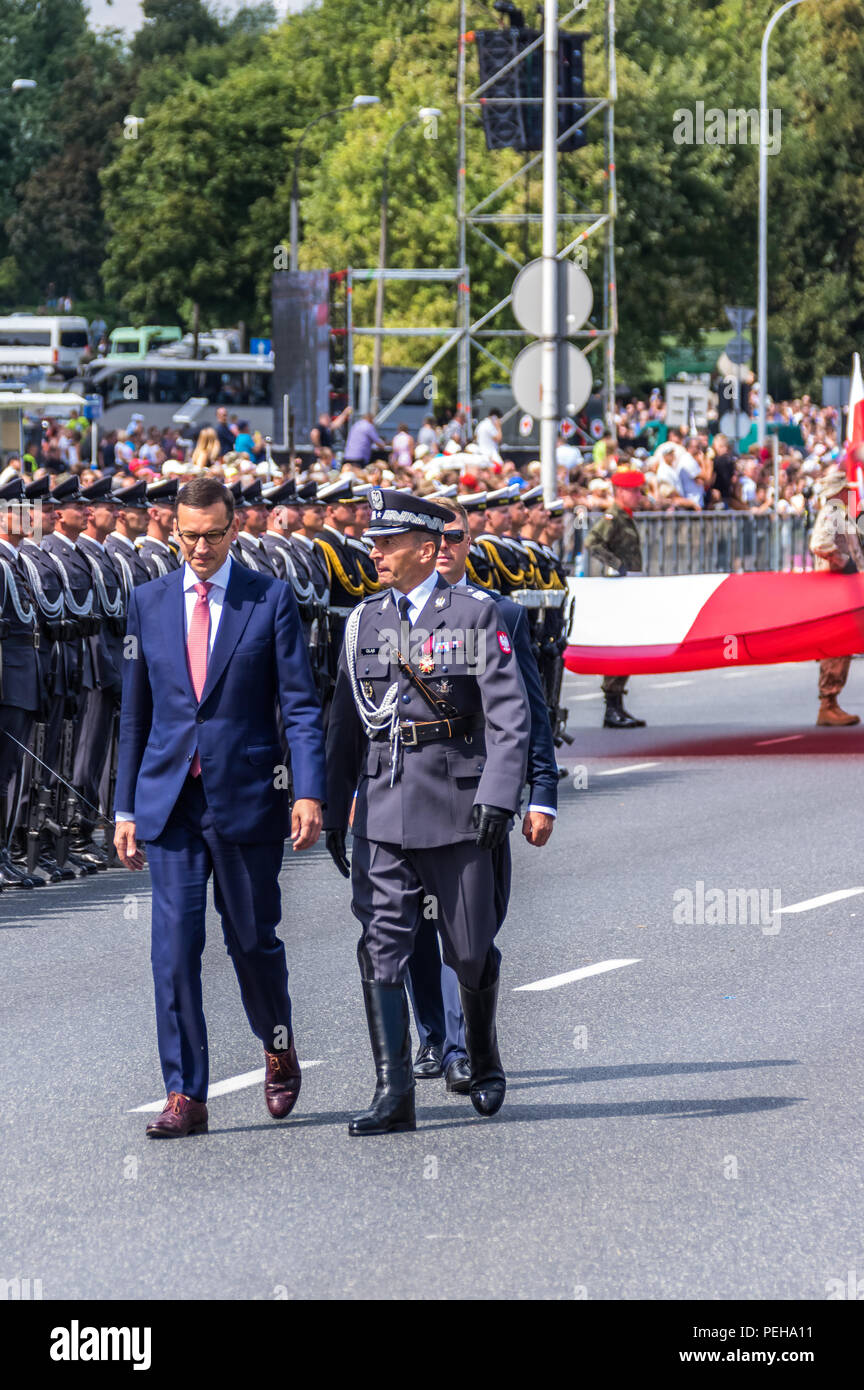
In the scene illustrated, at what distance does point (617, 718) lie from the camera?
1895cm

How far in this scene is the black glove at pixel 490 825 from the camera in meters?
6.87

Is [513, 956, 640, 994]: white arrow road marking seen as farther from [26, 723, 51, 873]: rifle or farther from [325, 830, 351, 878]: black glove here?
[26, 723, 51, 873]: rifle

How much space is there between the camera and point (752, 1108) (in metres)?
7.33

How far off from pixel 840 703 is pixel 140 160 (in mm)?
58639

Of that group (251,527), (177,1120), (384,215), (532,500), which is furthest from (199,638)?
(384,215)

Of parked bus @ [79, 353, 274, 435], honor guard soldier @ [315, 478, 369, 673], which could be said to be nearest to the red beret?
honor guard soldier @ [315, 478, 369, 673]

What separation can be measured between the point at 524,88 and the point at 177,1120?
23103 mm

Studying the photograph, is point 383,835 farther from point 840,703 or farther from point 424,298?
point 424,298

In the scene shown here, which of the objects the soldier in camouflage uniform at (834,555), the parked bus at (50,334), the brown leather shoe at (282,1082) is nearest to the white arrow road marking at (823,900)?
the brown leather shoe at (282,1082)

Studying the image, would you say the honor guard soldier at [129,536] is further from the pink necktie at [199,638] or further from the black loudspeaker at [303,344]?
the black loudspeaker at [303,344]

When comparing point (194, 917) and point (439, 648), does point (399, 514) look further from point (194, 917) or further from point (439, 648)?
point (194, 917)

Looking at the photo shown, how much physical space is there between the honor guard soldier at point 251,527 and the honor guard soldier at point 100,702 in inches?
28.2

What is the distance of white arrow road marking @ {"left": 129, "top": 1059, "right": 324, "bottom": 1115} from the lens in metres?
7.40

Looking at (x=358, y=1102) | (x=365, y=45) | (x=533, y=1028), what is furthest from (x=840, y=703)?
(x=365, y=45)
